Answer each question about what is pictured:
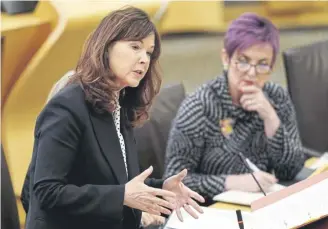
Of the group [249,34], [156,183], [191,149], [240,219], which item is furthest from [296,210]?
[249,34]

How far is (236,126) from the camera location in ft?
7.34

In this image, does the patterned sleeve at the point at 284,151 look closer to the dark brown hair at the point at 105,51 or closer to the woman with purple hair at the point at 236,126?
the woman with purple hair at the point at 236,126

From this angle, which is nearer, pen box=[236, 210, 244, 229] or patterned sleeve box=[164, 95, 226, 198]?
pen box=[236, 210, 244, 229]

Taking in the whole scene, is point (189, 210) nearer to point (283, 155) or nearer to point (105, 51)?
point (105, 51)

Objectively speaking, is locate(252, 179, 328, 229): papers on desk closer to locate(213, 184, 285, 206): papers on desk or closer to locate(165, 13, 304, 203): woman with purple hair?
locate(213, 184, 285, 206): papers on desk

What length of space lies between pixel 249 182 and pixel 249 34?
0.49 m

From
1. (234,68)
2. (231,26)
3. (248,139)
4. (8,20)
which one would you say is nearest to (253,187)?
(248,139)

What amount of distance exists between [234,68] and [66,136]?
94 cm

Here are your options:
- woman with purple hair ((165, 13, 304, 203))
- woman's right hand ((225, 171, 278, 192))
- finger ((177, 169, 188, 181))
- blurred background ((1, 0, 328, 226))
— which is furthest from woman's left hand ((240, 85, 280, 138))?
finger ((177, 169, 188, 181))

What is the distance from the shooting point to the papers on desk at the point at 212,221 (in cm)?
166

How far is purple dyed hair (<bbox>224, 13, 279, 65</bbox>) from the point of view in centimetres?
212

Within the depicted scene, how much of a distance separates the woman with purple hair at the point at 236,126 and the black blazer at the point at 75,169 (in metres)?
0.67

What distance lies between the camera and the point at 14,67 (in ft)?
10.3

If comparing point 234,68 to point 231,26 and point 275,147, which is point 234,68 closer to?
point 231,26
